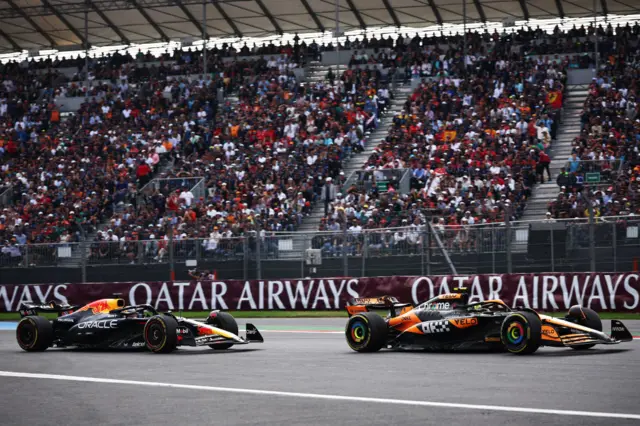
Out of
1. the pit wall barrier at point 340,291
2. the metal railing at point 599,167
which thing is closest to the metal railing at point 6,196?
the pit wall barrier at point 340,291

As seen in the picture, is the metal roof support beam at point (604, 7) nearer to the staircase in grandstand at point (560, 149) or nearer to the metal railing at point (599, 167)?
the staircase in grandstand at point (560, 149)

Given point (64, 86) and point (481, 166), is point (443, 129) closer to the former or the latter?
point (481, 166)

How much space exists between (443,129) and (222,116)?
34.9 ft

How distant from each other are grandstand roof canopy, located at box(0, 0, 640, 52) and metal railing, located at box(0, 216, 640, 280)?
1902 cm

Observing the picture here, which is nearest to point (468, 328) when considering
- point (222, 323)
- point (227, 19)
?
point (222, 323)

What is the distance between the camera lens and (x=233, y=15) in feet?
161

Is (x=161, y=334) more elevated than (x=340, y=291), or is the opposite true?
(x=340, y=291)

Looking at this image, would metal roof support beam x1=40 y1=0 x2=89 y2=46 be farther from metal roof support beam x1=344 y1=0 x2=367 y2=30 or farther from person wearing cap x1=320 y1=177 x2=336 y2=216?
person wearing cap x1=320 y1=177 x2=336 y2=216

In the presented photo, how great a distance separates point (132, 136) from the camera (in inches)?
1688

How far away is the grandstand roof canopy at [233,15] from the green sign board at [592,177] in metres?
15.8

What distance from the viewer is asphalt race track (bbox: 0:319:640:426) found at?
28.6 feet

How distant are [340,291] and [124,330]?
1089cm

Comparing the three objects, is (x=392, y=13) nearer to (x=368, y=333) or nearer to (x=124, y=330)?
(x=124, y=330)

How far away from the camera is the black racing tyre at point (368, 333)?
49.6 feet
